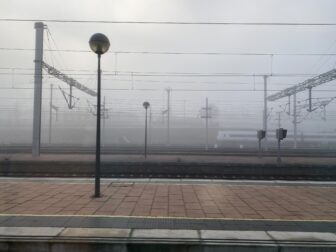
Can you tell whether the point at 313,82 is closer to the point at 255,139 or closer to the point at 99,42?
the point at 99,42

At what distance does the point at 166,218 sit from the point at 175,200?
5.48ft

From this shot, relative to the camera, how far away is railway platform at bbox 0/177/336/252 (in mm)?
5137

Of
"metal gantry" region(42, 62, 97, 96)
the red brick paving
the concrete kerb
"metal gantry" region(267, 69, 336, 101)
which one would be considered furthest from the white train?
the concrete kerb

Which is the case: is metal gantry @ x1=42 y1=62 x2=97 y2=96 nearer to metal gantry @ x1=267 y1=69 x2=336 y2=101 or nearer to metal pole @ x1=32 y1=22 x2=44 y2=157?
metal pole @ x1=32 y1=22 x2=44 y2=157

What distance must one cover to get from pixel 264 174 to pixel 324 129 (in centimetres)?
4479

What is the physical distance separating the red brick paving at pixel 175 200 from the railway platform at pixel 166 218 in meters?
0.02

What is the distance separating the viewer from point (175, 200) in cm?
802

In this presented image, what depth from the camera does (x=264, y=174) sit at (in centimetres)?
1839

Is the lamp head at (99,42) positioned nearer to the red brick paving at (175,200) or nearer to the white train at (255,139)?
the red brick paving at (175,200)

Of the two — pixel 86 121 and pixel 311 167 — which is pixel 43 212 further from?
pixel 86 121

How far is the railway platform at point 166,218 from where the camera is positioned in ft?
16.9

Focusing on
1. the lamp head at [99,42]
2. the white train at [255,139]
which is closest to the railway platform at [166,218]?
the lamp head at [99,42]

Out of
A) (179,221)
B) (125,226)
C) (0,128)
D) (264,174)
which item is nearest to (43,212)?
(125,226)

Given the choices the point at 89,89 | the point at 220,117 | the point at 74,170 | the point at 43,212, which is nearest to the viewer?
the point at 43,212
